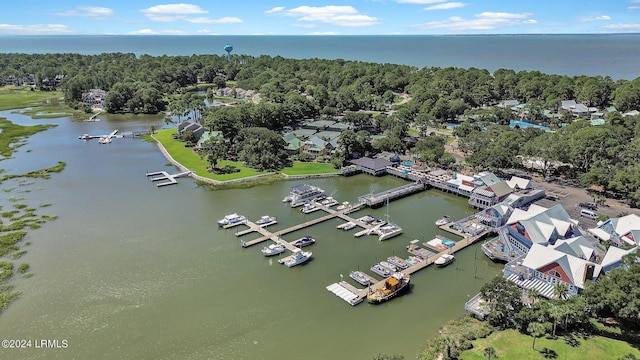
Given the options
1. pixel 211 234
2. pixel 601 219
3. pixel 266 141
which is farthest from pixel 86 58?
pixel 601 219

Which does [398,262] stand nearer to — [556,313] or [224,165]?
[556,313]

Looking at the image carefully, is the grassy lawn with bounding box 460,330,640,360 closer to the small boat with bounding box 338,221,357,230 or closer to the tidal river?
the tidal river

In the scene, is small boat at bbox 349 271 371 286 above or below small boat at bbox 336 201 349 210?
below

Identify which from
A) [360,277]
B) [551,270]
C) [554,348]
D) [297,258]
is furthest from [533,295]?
[297,258]

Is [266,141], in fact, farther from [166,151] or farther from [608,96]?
[608,96]

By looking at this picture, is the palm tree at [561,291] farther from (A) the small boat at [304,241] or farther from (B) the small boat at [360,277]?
(A) the small boat at [304,241]

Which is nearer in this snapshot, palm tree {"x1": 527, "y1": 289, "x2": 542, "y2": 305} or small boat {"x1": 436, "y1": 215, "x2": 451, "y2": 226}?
palm tree {"x1": 527, "y1": 289, "x2": 542, "y2": 305}

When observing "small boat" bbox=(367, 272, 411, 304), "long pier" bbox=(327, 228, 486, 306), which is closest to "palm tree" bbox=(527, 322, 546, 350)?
"small boat" bbox=(367, 272, 411, 304)

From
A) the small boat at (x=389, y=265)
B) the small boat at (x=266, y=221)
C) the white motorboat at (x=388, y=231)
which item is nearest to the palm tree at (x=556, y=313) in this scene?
the small boat at (x=389, y=265)
